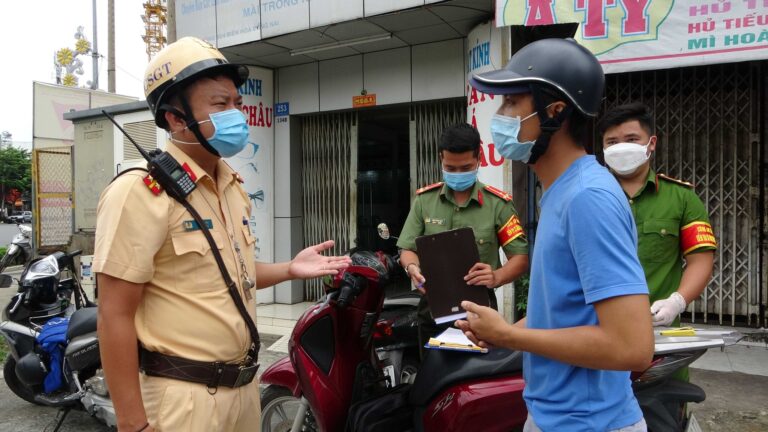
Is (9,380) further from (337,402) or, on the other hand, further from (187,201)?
(187,201)

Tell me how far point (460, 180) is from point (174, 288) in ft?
5.20

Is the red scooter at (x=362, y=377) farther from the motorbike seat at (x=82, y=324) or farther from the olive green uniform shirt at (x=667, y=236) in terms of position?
the motorbike seat at (x=82, y=324)

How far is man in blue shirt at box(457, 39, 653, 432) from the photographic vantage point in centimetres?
105

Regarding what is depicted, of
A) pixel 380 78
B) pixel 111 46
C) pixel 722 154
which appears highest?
pixel 111 46

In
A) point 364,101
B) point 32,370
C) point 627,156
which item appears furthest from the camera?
point 364,101

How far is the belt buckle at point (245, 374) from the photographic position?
1.54 metres

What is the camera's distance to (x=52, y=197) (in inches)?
381

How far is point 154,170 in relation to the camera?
1.44 meters

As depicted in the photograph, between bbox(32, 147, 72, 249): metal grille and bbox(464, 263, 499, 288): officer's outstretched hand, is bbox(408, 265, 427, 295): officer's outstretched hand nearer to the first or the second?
bbox(464, 263, 499, 288): officer's outstretched hand

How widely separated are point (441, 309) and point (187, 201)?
40.9 inches

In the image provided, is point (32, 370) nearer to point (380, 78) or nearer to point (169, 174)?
point (169, 174)

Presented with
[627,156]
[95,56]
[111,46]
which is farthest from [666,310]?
[95,56]

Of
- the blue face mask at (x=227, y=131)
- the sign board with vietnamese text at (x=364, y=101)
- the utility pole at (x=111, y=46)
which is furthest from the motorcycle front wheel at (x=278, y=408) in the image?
the utility pole at (x=111, y=46)

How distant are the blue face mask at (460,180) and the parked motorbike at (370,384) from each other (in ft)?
1.68
